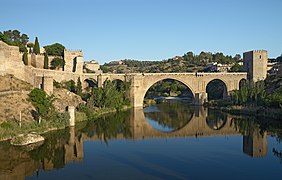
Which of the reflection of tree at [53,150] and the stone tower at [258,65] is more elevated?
the stone tower at [258,65]

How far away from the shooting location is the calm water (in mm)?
12477

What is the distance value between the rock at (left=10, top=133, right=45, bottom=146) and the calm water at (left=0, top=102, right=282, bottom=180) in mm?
487

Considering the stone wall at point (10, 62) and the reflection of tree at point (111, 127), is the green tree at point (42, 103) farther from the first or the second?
the stone wall at point (10, 62)

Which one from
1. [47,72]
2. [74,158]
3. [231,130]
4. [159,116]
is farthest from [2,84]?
[231,130]

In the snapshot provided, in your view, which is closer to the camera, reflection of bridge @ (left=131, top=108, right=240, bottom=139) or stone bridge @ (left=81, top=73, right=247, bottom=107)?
reflection of bridge @ (left=131, top=108, right=240, bottom=139)

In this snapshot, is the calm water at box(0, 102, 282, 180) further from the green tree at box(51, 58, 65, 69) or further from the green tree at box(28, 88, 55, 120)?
the green tree at box(51, 58, 65, 69)

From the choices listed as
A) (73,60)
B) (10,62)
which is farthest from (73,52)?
(10,62)

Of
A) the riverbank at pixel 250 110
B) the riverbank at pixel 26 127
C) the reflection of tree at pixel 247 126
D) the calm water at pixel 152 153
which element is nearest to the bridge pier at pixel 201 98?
the riverbank at pixel 250 110

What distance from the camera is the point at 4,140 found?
55.3 feet

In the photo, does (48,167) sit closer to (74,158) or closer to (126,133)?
(74,158)

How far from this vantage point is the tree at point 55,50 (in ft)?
151

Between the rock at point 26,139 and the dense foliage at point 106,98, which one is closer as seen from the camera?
the rock at point 26,139

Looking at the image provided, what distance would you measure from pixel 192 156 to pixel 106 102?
698 inches

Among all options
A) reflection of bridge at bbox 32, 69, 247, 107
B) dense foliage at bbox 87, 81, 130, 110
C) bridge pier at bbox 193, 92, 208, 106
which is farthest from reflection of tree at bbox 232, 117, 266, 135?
reflection of bridge at bbox 32, 69, 247, 107
